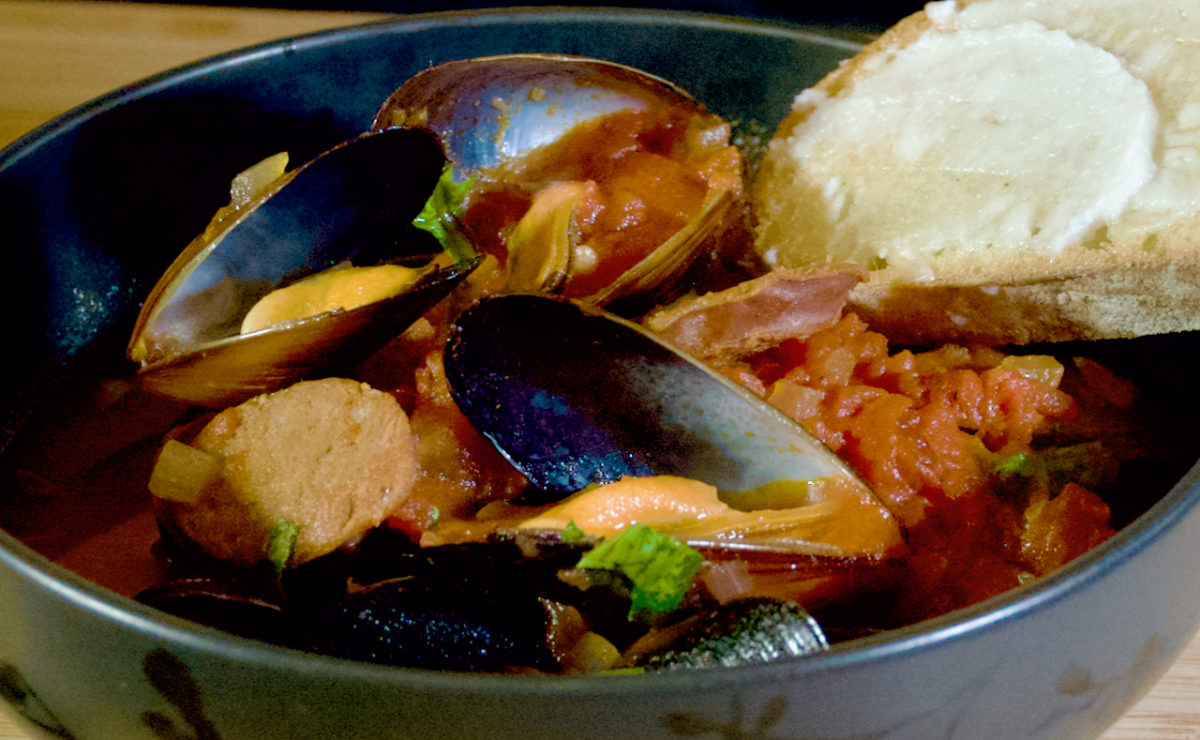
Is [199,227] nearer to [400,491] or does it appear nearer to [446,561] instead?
[400,491]

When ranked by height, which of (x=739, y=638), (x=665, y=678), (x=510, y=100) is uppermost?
(x=510, y=100)

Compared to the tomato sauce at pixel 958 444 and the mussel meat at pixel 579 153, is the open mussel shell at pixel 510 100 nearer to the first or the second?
the mussel meat at pixel 579 153

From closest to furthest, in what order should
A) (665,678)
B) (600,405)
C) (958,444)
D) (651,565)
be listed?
1. (665,678)
2. (651,565)
3. (600,405)
4. (958,444)

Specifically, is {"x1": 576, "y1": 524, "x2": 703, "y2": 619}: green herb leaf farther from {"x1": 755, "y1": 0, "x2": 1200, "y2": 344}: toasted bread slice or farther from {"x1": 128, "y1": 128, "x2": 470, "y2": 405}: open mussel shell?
{"x1": 755, "y1": 0, "x2": 1200, "y2": 344}: toasted bread slice

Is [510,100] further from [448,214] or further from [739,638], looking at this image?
[739,638]

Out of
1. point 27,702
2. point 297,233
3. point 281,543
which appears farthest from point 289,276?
point 27,702

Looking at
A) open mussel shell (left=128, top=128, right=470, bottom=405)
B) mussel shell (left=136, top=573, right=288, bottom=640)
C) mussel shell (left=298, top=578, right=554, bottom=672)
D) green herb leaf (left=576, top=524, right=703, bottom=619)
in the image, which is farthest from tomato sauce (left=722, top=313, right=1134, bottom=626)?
mussel shell (left=136, top=573, right=288, bottom=640)

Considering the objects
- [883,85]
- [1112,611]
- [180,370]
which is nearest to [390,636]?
[180,370]
